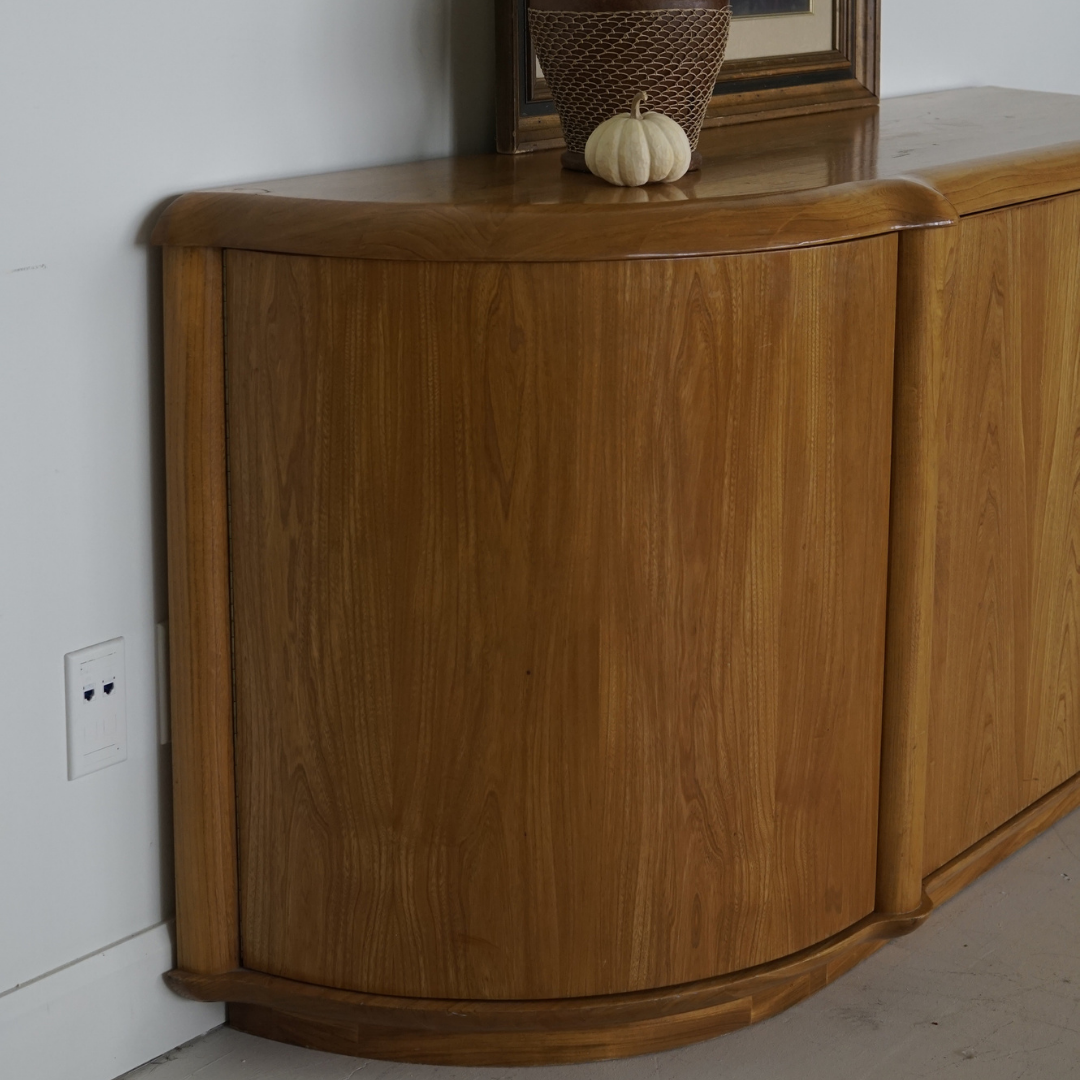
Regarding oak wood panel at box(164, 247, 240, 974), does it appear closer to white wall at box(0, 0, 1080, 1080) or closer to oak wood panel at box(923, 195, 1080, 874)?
white wall at box(0, 0, 1080, 1080)

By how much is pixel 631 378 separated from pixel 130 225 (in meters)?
0.49

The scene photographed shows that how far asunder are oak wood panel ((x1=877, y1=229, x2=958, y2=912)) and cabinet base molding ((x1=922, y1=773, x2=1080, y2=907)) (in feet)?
0.40

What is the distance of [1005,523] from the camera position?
5.82 ft

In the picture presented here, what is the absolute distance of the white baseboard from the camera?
1447 mm

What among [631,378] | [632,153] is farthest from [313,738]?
[632,153]

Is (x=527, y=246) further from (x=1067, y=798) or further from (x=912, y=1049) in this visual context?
(x=1067, y=798)

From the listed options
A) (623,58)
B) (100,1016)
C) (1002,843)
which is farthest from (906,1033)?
(623,58)

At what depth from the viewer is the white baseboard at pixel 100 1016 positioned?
4.75 feet

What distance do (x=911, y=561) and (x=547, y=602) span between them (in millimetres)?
430

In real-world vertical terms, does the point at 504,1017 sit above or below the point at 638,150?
below

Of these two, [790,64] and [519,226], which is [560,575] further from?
[790,64]

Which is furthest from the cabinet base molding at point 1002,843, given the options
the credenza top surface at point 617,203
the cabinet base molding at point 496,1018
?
the credenza top surface at point 617,203

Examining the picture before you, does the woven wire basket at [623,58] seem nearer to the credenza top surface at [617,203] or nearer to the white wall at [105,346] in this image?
the credenza top surface at [617,203]

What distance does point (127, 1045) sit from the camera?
5.07 feet
